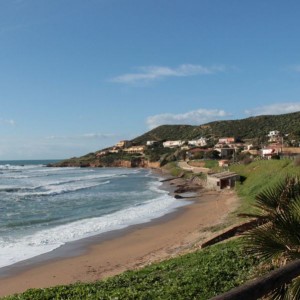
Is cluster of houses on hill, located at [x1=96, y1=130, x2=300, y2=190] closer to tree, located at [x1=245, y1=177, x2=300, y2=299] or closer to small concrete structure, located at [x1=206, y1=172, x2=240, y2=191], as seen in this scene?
small concrete structure, located at [x1=206, y1=172, x2=240, y2=191]

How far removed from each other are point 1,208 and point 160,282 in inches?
960

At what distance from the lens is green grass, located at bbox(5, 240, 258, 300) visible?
795cm

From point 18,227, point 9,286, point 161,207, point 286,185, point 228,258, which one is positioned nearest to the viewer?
point 286,185

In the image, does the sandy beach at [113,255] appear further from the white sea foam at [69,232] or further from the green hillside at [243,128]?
the green hillside at [243,128]

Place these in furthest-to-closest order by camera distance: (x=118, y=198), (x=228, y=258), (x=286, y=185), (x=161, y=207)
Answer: (x=118, y=198) → (x=161, y=207) → (x=228, y=258) → (x=286, y=185)

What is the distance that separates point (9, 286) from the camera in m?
12.9

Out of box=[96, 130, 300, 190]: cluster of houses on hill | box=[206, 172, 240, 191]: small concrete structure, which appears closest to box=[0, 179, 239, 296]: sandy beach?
box=[206, 172, 240, 191]: small concrete structure

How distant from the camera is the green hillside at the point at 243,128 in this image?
14162 cm

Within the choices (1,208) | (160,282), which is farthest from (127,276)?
(1,208)

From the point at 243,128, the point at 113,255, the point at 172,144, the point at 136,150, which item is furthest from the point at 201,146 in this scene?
the point at 113,255

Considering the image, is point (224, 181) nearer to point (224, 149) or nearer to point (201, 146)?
point (224, 149)

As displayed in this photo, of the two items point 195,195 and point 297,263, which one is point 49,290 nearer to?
point 297,263

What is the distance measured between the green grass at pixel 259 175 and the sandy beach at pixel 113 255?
4371 millimetres

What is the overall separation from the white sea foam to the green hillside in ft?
344
